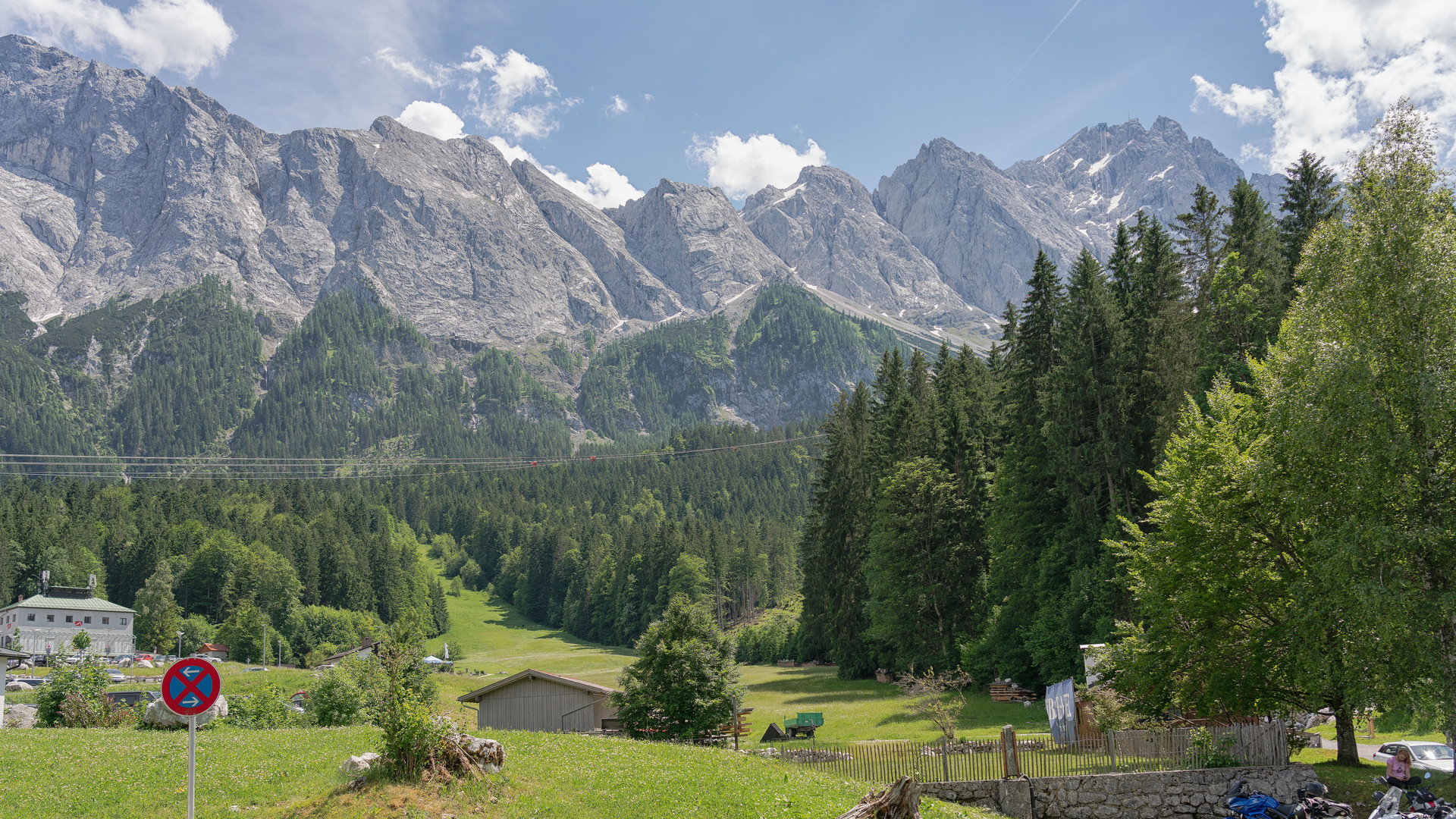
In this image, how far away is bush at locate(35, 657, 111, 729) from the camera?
28422mm

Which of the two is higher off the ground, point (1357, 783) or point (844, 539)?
point (844, 539)

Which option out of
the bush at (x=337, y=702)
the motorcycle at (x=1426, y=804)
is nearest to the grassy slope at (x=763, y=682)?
the bush at (x=337, y=702)

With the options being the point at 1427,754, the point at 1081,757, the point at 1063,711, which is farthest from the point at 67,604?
the point at 1427,754

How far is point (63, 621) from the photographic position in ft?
303

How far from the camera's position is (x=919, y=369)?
62844 mm

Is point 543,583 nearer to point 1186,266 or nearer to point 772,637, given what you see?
point 772,637

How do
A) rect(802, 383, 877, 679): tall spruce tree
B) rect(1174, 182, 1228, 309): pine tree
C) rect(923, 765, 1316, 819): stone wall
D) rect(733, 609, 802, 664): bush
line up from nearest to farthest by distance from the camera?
rect(923, 765, 1316, 819): stone wall → rect(1174, 182, 1228, 309): pine tree → rect(802, 383, 877, 679): tall spruce tree → rect(733, 609, 802, 664): bush

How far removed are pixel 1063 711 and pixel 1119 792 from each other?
343 inches

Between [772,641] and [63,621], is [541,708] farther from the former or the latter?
[63,621]

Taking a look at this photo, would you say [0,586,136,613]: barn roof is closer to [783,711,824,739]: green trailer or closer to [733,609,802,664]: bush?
[733,609,802,664]: bush

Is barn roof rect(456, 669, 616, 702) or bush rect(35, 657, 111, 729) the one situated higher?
bush rect(35, 657, 111, 729)

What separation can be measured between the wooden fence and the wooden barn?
1971cm

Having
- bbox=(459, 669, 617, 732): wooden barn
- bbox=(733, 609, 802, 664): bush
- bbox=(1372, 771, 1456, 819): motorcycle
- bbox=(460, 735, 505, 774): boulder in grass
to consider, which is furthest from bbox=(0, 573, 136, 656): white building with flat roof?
bbox=(1372, 771, 1456, 819): motorcycle

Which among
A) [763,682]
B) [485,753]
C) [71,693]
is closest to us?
[485,753]
